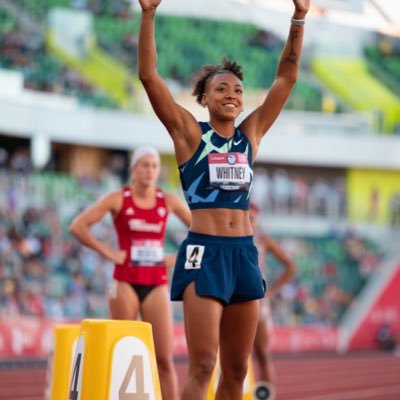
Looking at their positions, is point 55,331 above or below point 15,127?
below

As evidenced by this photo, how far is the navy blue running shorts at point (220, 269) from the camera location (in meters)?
6.56

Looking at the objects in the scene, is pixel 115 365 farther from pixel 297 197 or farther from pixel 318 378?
pixel 297 197

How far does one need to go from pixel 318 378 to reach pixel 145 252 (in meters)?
9.71

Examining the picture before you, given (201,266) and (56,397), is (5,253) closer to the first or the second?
(56,397)

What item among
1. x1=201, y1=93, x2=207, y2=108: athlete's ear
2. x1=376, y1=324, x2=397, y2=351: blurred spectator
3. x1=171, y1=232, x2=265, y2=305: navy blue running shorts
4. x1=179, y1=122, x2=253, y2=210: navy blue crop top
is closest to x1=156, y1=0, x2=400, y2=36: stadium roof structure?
x1=201, y1=93, x2=207, y2=108: athlete's ear

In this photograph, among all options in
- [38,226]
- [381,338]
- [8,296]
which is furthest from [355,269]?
[8,296]

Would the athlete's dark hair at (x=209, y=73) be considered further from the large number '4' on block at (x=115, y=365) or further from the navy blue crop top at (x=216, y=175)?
the large number '4' on block at (x=115, y=365)

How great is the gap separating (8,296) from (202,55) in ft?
58.4

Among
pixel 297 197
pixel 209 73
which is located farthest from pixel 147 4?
pixel 297 197

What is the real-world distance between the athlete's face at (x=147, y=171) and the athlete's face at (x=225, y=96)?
114 inches

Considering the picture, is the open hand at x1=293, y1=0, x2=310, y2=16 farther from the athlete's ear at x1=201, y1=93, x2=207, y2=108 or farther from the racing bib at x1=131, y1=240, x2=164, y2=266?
the racing bib at x1=131, y1=240, x2=164, y2=266

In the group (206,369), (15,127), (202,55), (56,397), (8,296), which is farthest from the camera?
(202,55)

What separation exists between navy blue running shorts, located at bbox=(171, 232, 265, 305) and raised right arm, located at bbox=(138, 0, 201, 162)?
19.9 inches

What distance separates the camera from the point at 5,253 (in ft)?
69.6
